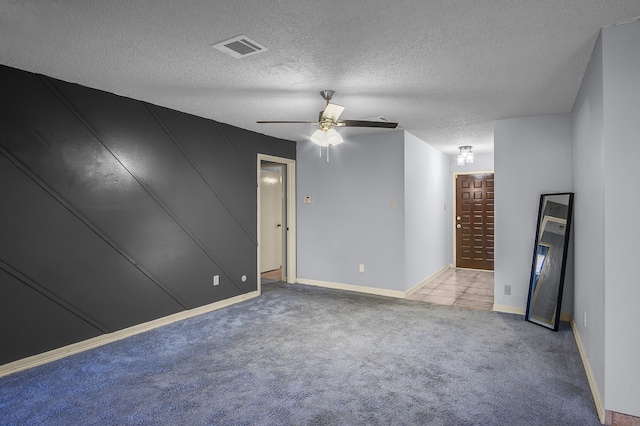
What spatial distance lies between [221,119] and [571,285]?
15.7 ft

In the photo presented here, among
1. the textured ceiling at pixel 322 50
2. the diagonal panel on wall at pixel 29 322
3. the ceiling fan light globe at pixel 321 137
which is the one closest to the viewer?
the textured ceiling at pixel 322 50

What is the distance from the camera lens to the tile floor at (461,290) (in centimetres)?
510

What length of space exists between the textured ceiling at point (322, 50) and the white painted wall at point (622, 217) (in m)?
0.27

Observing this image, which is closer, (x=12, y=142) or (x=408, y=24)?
(x=408, y=24)

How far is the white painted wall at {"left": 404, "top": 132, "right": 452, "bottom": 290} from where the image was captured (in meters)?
5.54

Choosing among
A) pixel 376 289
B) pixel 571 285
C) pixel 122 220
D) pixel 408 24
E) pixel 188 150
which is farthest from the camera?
pixel 376 289

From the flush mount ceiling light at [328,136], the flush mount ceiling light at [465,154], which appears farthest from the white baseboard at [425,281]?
the flush mount ceiling light at [328,136]

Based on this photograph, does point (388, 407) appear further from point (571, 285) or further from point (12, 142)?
point (12, 142)

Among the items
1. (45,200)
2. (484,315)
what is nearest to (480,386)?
(484,315)

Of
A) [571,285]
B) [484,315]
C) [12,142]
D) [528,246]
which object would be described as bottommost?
[484,315]

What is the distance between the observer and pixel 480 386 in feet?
8.80

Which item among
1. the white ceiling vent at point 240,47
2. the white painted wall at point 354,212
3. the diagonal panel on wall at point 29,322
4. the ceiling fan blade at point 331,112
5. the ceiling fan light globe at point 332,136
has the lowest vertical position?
the diagonal panel on wall at point 29,322

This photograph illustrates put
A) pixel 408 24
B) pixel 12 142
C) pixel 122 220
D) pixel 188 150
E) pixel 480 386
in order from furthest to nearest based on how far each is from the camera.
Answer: pixel 188 150, pixel 122 220, pixel 12 142, pixel 480 386, pixel 408 24

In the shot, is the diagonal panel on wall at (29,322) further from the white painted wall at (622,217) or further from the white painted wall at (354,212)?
the white painted wall at (622,217)
